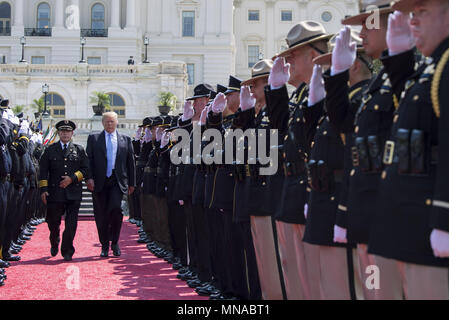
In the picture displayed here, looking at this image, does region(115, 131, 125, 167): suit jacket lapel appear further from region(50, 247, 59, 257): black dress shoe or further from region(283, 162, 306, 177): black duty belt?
region(283, 162, 306, 177): black duty belt

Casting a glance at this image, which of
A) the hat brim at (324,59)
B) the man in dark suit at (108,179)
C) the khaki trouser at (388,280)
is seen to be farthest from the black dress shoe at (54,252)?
the khaki trouser at (388,280)

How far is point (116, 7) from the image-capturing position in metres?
69.9

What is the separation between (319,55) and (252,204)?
1580mm

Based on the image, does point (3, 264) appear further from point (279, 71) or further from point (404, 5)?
point (404, 5)

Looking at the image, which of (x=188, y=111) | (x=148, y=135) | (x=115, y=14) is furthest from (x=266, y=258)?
(x=115, y=14)

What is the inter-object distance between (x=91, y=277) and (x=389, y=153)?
6.76 meters

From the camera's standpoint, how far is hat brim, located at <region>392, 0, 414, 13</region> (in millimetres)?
4035

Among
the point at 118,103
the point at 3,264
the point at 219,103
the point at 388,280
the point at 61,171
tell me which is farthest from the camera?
the point at 118,103

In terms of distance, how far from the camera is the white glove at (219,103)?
26.8ft

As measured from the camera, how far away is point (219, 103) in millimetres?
8234

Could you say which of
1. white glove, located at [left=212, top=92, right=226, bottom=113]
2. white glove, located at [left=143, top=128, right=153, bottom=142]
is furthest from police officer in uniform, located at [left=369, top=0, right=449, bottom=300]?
white glove, located at [left=143, top=128, right=153, bottom=142]

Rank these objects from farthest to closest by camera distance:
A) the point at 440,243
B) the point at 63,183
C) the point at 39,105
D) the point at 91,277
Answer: the point at 39,105 → the point at 63,183 → the point at 91,277 → the point at 440,243

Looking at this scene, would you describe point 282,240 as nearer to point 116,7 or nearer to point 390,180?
point 390,180

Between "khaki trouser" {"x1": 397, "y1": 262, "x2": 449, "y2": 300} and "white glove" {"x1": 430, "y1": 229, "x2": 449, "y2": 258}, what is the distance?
16cm
